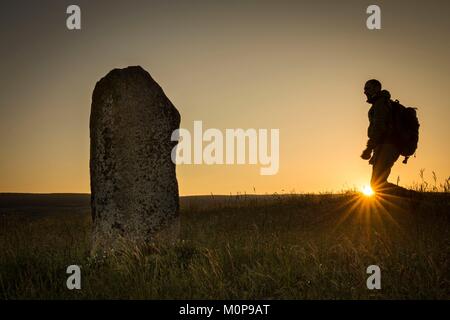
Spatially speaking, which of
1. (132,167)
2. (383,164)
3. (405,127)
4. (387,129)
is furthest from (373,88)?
(132,167)

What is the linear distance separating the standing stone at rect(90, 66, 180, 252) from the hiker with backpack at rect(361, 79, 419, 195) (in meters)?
3.18

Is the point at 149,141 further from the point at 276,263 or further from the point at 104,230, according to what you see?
the point at 276,263

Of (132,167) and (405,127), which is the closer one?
(132,167)

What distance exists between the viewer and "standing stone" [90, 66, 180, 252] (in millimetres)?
7809

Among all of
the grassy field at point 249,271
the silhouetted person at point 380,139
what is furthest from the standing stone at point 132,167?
the silhouetted person at point 380,139

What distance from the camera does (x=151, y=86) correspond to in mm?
8109

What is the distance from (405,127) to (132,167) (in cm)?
430

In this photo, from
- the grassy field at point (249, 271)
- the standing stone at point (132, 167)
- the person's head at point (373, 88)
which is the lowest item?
the grassy field at point (249, 271)

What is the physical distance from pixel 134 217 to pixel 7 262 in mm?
1838

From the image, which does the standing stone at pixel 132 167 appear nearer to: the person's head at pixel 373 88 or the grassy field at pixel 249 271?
the grassy field at pixel 249 271

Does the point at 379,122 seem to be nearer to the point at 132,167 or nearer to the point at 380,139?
the point at 380,139

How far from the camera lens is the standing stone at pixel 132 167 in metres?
7.81

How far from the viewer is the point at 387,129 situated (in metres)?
8.17
